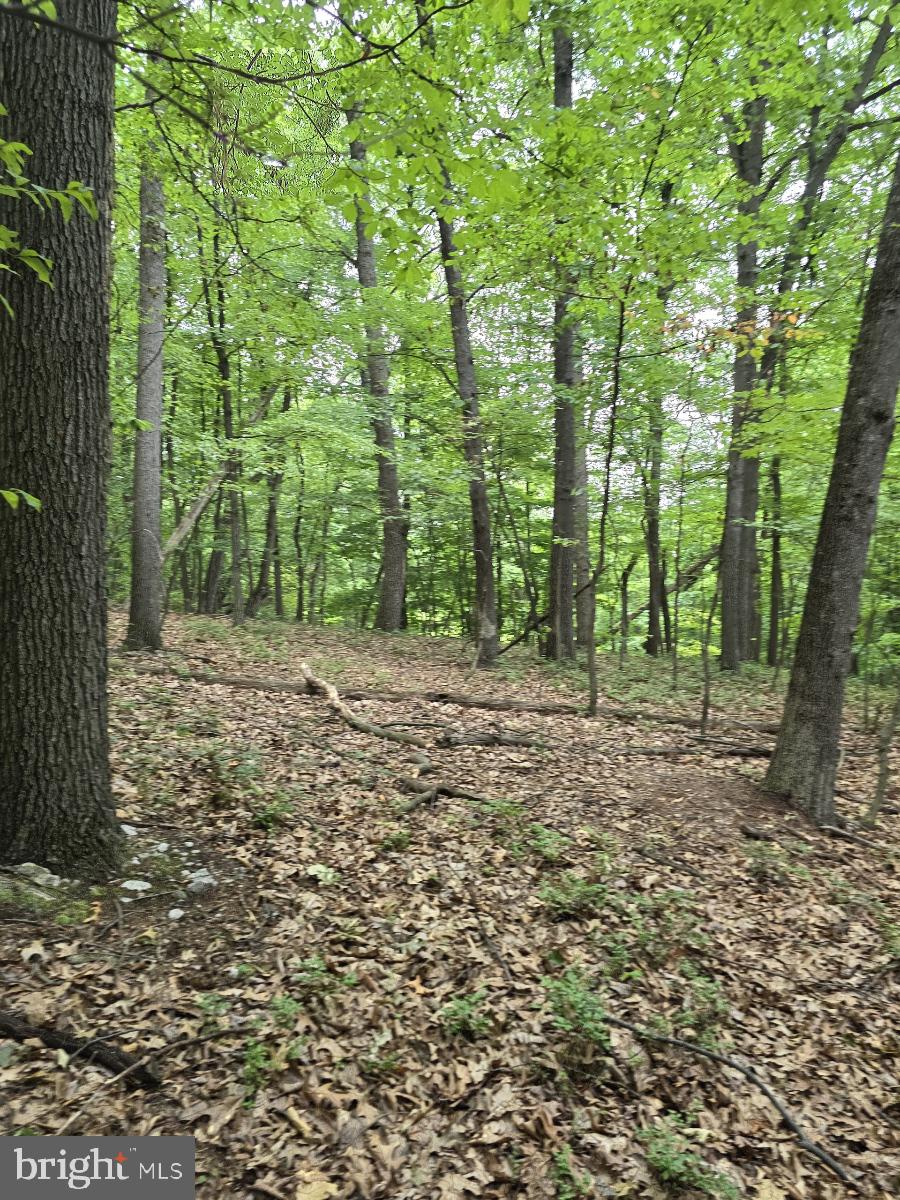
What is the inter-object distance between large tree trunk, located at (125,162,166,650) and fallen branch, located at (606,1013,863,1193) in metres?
8.37

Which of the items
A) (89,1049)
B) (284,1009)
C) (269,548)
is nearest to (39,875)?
(89,1049)

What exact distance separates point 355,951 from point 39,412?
11.3 ft

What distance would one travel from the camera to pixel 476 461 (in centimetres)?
1182

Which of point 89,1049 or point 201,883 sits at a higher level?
point 201,883

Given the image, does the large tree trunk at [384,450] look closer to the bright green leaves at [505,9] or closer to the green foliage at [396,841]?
the green foliage at [396,841]

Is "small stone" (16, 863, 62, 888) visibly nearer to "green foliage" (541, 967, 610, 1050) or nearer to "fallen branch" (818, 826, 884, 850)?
"green foliage" (541, 967, 610, 1050)

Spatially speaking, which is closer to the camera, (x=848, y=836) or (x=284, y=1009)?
(x=284, y=1009)

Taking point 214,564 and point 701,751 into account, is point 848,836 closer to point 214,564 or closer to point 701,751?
point 701,751

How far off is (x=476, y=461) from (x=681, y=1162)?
34.1ft

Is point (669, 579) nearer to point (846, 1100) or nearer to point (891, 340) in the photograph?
point (891, 340)

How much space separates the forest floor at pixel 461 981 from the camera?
2707 mm

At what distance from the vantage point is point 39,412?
128 inches

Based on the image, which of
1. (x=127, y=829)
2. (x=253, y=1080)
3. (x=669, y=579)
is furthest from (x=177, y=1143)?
(x=669, y=579)

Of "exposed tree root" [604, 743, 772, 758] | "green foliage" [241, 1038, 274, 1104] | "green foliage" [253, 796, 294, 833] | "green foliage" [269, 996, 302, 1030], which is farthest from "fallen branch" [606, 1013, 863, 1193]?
"exposed tree root" [604, 743, 772, 758]
